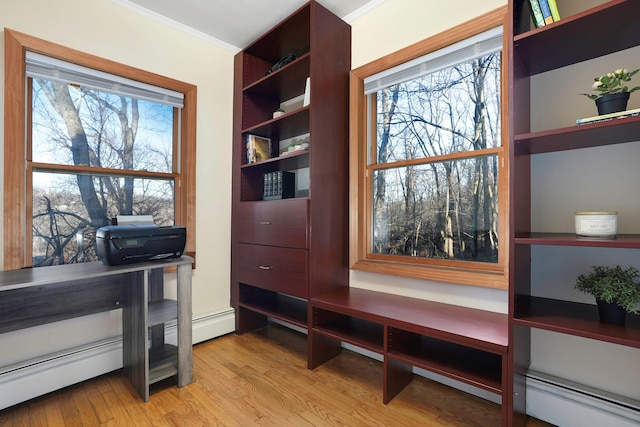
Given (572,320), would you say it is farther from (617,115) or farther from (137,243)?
(137,243)

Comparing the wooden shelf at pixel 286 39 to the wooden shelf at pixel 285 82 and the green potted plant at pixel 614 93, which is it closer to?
the wooden shelf at pixel 285 82

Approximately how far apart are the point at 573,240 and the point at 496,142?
0.79 metres

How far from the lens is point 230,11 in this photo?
7.63 ft

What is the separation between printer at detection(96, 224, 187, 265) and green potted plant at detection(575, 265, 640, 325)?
2174 millimetres

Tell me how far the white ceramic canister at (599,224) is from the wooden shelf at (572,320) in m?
0.36

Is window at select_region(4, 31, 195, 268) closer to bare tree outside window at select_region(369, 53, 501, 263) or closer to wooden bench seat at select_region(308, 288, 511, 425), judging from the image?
wooden bench seat at select_region(308, 288, 511, 425)

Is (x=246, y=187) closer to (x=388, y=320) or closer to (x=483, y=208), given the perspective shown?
(x=388, y=320)

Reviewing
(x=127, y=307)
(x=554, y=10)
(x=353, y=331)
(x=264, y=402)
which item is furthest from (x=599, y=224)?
(x=127, y=307)

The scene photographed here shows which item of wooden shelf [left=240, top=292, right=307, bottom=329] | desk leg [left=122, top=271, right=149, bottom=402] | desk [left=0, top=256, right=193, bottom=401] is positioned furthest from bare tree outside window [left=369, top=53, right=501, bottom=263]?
desk leg [left=122, top=271, right=149, bottom=402]

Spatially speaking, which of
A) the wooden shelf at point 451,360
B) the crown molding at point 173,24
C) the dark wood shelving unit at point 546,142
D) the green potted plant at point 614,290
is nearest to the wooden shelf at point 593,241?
the dark wood shelving unit at point 546,142

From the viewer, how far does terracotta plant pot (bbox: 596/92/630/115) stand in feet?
3.76

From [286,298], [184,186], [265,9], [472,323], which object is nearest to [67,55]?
[184,186]

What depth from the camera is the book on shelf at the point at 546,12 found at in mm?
1270

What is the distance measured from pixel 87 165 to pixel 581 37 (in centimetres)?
293
